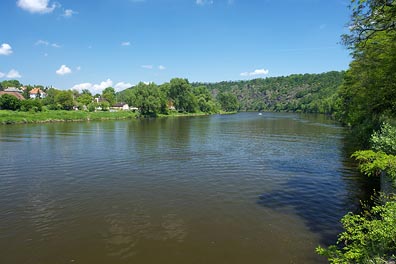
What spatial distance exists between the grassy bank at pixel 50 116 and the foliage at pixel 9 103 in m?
9.51

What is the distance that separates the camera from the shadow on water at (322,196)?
13.5 meters

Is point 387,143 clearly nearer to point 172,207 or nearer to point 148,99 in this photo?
point 172,207

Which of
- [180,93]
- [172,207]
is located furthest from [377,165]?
[180,93]

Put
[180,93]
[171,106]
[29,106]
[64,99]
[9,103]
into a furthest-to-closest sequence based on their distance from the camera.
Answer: [171,106], [180,93], [64,99], [29,106], [9,103]

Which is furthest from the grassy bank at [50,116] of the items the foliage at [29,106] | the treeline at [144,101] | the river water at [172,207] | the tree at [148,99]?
the river water at [172,207]

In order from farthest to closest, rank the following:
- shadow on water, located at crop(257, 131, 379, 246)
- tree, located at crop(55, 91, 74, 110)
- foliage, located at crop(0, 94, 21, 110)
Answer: tree, located at crop(55, 91, 74, 110), foliage, located at crop(0, 94, 21, 110), shadow on water, located at crop(257, 131, 379, 246)

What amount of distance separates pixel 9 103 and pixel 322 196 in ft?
362

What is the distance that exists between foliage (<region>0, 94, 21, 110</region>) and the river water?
84617mm

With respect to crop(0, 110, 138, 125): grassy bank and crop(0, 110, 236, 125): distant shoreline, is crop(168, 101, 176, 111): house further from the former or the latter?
crop(0, 110, 138, 125): grassy bank

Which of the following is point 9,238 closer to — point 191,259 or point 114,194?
point 114,194

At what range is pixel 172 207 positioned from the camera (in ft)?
50.5

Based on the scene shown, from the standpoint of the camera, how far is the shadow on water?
531 inches

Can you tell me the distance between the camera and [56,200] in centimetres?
1652

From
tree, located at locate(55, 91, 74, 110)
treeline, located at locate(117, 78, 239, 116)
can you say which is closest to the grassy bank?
treeline, located at locate(117, 78, 239, 116)
